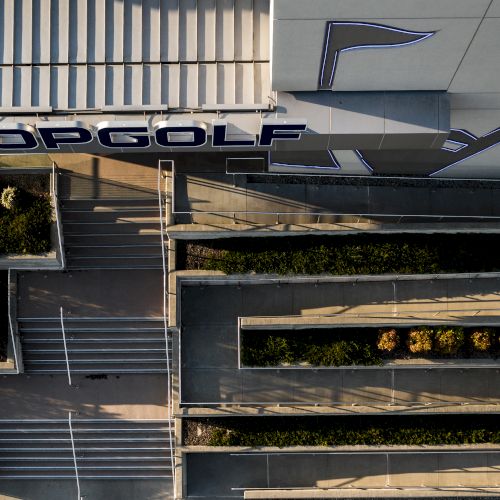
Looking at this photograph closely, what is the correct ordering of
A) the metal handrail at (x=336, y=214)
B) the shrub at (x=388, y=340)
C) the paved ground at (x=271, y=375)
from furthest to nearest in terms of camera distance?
the paved ground at (x=271, y=375) < the shrub at (x=388, y=340) < the metal handrail at (x=336, y=214)

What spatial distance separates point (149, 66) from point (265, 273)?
11.5m

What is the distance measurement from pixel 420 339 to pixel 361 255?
5262 mm

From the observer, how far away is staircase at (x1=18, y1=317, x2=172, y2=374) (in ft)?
101

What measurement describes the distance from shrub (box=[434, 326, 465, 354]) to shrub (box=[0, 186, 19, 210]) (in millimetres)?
22377

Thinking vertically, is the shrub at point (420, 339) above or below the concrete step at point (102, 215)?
below

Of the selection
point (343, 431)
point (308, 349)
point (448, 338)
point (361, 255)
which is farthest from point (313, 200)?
point (343, 431)

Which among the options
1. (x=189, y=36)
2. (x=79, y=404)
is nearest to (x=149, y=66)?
(x=189, y=36)

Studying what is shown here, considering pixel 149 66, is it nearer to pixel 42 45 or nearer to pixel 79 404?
pixel 42 45

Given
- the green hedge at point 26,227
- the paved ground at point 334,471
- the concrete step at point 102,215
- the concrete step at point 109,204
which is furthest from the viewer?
the paved ground at point 334,471

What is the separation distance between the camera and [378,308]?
29.6m

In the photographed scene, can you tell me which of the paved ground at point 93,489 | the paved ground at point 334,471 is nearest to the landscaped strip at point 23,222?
the paved ground at point 93,489

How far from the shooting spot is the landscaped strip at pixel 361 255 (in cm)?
2855

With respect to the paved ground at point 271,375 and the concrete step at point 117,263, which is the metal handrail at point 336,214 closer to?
the concrete step at point 117,263

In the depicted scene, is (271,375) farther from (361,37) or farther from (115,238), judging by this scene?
(361,37)
